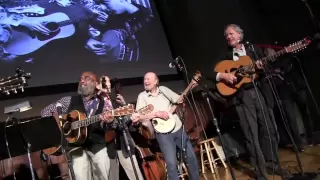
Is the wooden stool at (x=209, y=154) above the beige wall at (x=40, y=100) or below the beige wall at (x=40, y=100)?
below

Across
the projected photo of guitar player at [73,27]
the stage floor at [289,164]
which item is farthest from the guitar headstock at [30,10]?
the stage floor at [289,164]

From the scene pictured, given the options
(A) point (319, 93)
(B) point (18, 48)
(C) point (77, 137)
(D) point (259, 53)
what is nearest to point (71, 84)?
(B) point (18, 48)

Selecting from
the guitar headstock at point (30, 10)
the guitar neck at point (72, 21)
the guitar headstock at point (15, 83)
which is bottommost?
the guitar headstock at point (15, 83)

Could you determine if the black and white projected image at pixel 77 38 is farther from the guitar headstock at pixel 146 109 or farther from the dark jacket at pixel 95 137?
the guitar headstock at pixel 146 109

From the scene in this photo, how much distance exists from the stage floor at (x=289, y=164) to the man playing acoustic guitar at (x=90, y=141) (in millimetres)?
1948

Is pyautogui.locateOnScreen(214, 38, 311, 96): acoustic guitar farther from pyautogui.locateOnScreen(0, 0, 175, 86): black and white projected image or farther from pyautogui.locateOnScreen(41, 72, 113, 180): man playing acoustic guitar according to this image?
pyautogui.locateOnScreen(0, 0, 175, 86): black and white projected image

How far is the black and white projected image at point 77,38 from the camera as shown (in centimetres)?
527

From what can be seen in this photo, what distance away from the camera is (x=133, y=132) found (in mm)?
4902

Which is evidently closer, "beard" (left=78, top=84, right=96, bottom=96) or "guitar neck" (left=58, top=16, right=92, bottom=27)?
"beard" (left=78, top=84, right=96, bottom=96)

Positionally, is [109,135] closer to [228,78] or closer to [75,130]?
[75,130]

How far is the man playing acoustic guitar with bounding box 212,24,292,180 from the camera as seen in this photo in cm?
414

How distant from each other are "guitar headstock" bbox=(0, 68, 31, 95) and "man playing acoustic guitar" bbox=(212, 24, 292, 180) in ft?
7.82

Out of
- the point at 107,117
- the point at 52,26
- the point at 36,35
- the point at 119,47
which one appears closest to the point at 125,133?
the point at 107,117

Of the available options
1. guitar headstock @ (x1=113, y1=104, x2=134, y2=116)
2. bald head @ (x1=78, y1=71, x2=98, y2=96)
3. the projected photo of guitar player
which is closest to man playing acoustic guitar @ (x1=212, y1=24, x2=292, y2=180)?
guitar headstock @ (x1=113, y1=104, x2=134, y2=116)
